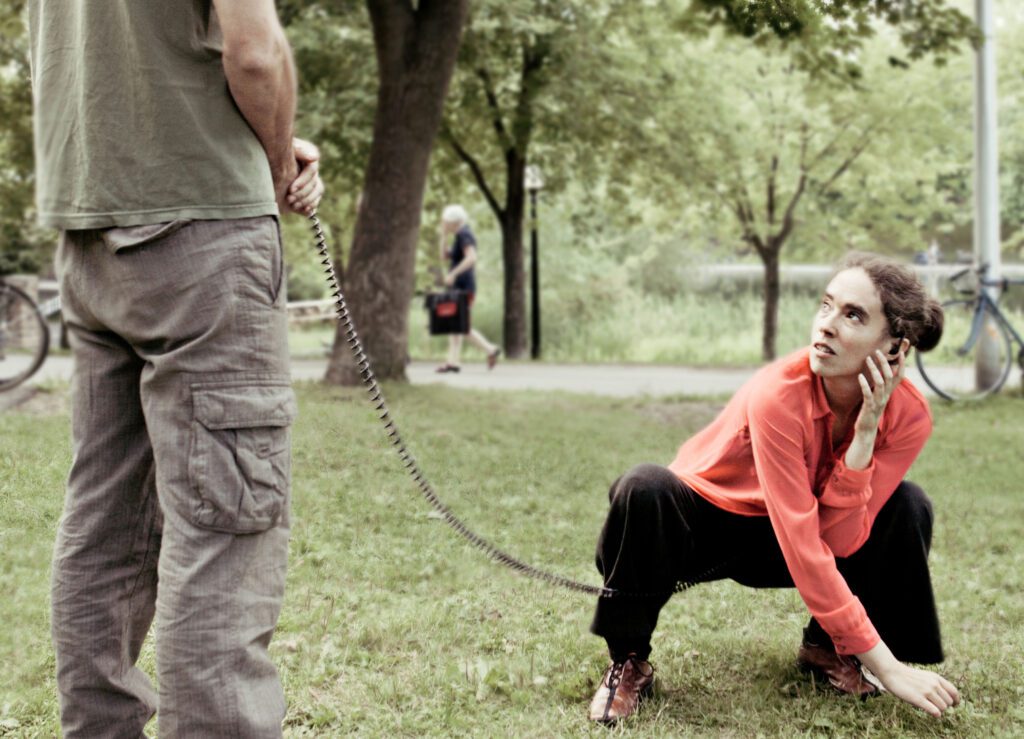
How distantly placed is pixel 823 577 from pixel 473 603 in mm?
1318

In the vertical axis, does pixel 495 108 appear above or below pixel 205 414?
above

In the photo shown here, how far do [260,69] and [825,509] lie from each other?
182cm

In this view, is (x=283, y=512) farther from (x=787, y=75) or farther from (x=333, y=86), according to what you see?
(x=787, y=75)

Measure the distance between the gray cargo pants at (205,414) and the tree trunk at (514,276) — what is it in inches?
598

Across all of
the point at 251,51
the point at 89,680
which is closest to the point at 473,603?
the point at 89,680

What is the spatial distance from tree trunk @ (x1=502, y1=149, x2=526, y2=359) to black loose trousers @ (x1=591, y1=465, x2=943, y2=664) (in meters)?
14.3

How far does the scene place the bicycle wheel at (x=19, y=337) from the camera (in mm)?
8289

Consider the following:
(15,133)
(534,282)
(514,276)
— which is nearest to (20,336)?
(15,133)

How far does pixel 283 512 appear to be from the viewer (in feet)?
7.24

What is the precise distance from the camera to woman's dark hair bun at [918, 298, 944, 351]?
3025 millimetres

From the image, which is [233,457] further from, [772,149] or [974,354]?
[772,149]

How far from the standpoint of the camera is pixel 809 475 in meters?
3.12

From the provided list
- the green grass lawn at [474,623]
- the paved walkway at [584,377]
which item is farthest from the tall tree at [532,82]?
the green grass lawn at [474,623]

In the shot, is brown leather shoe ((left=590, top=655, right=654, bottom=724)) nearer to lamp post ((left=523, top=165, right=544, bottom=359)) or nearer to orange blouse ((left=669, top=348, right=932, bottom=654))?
orange blouse ((left=669, top=348, right=932, bottom=654))
